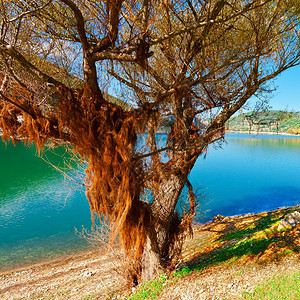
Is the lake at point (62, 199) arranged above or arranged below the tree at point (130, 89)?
below

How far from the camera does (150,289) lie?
491 cm

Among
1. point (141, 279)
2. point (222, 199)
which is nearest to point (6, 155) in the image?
point (222, 199)

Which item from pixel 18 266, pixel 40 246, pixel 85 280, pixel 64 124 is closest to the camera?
pixel 64 124

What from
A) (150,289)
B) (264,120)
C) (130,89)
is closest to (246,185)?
(264,120)

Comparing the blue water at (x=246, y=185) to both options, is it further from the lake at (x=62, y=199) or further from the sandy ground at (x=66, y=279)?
the sandy ground at (x=66, y=279)

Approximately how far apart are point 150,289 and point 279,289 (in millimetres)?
2579

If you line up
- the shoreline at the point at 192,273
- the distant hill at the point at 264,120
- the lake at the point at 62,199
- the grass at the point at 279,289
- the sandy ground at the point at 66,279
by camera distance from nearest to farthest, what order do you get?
the grass at the point at 279,289
the shoreline at the point at 192,273
the distant hill at the point at 264,120
the sandy ground at the point at 66,279
the lake at the point at 62,199

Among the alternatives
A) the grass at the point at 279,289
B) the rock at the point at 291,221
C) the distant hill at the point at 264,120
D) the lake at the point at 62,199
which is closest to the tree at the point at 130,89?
the distant hill at the point at 264,120

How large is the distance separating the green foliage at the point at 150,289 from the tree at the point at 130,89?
18cm

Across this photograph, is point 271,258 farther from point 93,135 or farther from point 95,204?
point 93,135

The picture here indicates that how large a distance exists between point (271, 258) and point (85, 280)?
6024 millimetres

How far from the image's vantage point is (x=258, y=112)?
220 inches

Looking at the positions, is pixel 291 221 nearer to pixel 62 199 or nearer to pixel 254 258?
pixel 254 258

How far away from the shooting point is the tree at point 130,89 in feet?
10.4
